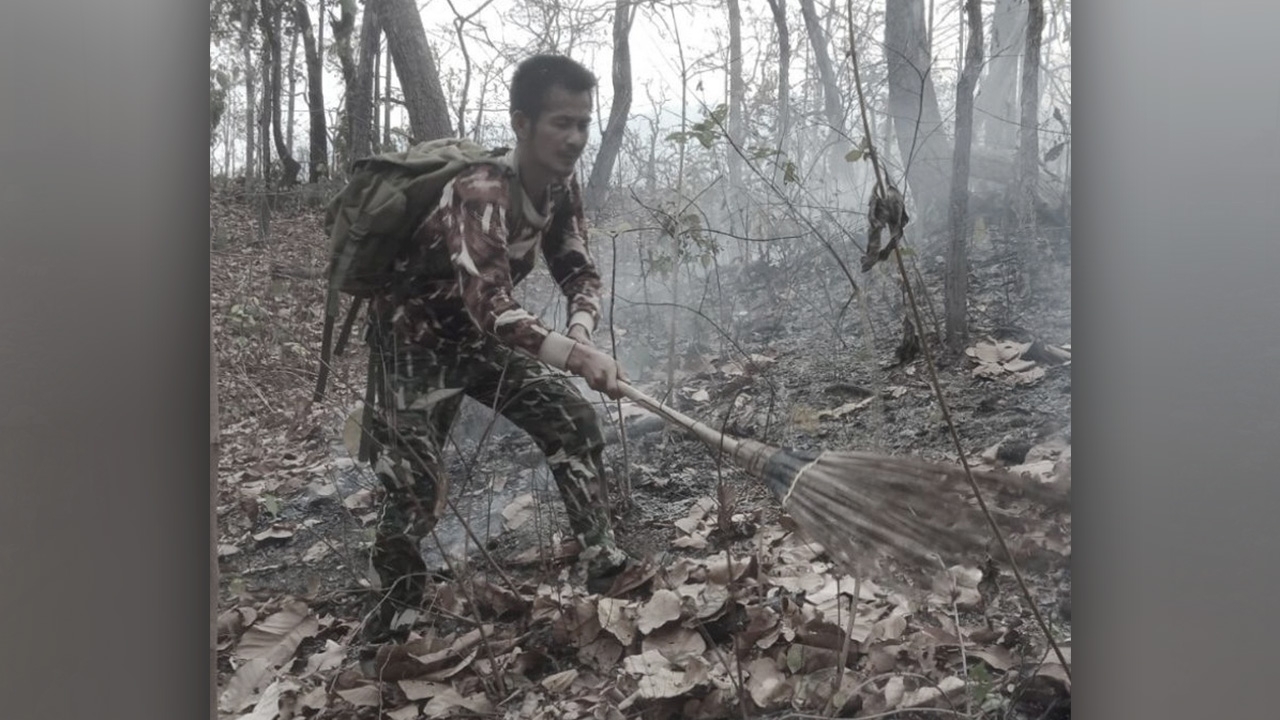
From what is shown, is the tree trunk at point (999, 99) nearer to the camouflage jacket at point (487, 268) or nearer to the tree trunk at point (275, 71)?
the camouflage jacket at point (487, 268)

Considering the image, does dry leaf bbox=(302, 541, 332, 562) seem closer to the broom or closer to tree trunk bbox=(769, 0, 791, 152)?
the broom

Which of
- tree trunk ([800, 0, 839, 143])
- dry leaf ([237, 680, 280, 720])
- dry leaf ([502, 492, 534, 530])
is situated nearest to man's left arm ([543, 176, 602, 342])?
dry leaf ([502, 492, 534, 530])

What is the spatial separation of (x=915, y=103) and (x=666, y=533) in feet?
3.39

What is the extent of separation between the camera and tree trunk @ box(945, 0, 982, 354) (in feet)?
6.88

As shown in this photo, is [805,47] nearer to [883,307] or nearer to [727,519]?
[883,307]

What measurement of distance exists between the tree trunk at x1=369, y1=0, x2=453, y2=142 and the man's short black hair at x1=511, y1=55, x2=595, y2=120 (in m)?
0.15

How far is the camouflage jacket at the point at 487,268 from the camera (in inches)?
76.9

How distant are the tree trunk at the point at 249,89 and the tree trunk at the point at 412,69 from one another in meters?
0.24

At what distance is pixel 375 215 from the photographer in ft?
6.35

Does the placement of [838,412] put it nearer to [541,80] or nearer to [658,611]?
[658,611]
